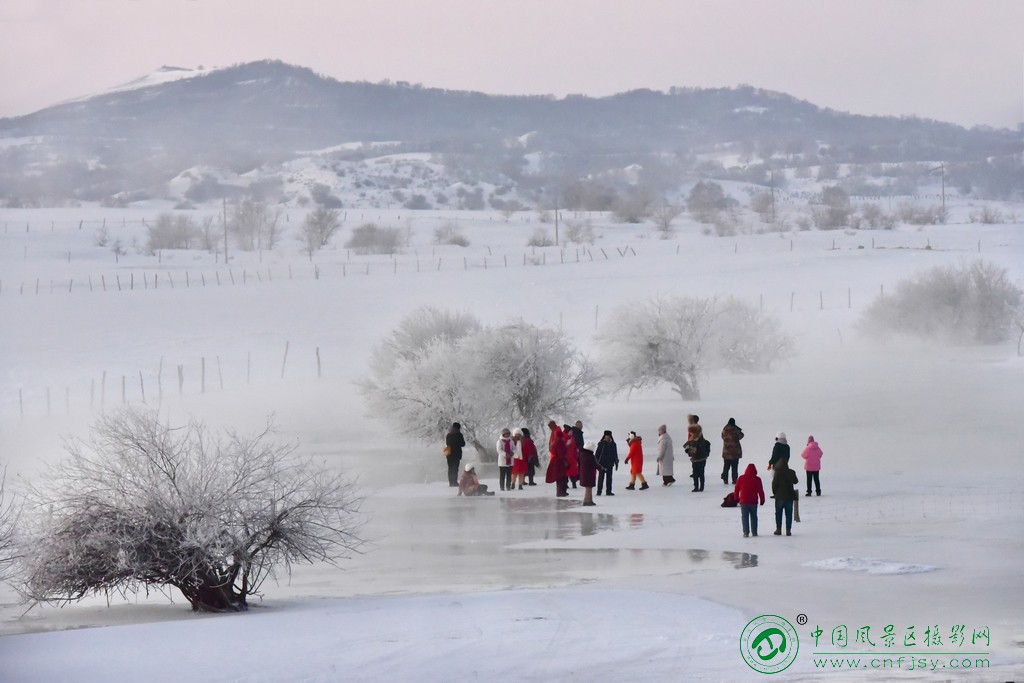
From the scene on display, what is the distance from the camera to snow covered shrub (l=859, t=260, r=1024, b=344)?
38656 millimetres

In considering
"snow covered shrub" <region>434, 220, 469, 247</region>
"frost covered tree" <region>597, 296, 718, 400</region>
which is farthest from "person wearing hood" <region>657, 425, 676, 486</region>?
"snow covered shrub" <region>434, 220, 469, 247</region>

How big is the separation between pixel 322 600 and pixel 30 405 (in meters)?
22.3

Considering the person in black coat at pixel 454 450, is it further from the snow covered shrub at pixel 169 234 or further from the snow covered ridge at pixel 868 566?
the snow covered shrub at pixel 169 234

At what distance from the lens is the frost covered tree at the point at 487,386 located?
83.1ft

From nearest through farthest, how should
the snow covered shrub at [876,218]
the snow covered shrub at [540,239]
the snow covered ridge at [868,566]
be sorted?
the snow covered ridge at [868,566], the snow covered shrub at [876,218], the snow covered shrub at [540,239]

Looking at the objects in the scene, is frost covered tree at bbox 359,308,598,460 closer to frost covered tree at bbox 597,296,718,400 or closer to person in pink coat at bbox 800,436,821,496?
frost covered tree at bbox 597,296,718,400

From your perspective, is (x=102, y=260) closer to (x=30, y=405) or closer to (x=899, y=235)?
(x=30, y=405)

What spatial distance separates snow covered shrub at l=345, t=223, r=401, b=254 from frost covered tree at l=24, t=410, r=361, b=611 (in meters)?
43.0

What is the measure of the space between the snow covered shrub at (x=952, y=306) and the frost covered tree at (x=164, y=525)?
29.3 metres

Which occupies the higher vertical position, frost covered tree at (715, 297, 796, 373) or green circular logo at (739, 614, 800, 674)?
frost covered tree at (715, 297, 796, 373)

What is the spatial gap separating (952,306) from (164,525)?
31535 millimetres

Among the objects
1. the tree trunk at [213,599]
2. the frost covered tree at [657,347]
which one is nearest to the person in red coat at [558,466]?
the tree trunk at [213,599]

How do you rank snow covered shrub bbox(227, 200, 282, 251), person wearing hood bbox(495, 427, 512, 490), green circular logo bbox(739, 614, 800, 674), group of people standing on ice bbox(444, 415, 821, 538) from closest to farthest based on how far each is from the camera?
1. green circular logo bbox(739, 614, 800, 674)
2. group of people standing on ice bbox(444, 415, 821, 538)
3. person wearing hood bbox(495, 427, 512, 490)
4. snow covered shrub bbox(227, 200, 282, 251)

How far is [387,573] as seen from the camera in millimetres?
15219
